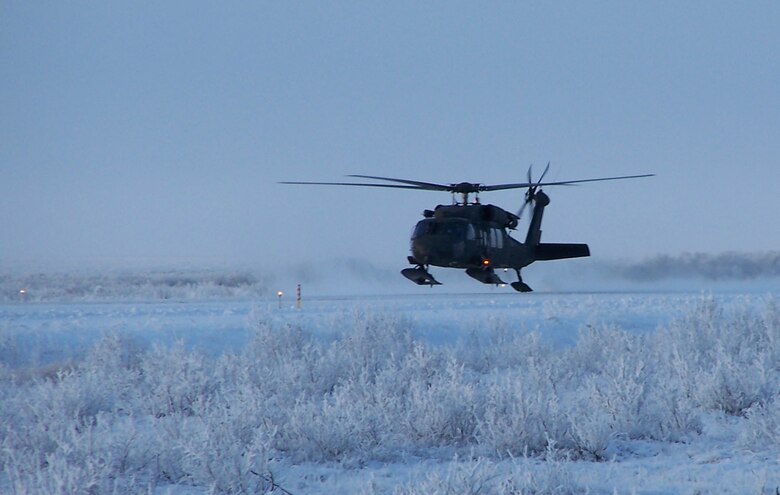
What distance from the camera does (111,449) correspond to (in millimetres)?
6906

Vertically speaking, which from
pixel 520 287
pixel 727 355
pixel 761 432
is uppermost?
pixel 520 287

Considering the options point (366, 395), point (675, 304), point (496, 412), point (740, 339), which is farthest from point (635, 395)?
point (675, 304)

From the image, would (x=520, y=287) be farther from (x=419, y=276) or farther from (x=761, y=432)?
(x=761, y=432)

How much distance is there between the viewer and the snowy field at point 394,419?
249 inches

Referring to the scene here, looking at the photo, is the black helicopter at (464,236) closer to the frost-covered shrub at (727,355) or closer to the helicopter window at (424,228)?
the helicopter window at (424,228)

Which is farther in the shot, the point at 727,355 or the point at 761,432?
the point at 727,355

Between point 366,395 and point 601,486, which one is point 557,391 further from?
point 601,486

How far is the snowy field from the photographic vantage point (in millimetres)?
6328

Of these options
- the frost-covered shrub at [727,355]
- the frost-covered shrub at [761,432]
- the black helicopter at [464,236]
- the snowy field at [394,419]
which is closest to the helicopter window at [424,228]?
the black helicopter at [464,236]

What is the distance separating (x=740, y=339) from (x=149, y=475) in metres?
11.1

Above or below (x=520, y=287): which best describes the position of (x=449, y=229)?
above

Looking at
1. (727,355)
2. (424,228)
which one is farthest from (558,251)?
(727,355)

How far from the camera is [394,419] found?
823cm

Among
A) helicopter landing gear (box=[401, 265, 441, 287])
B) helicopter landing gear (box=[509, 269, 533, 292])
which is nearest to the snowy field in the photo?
helicopter landing gear (box=[401, 265, 441, 287])
